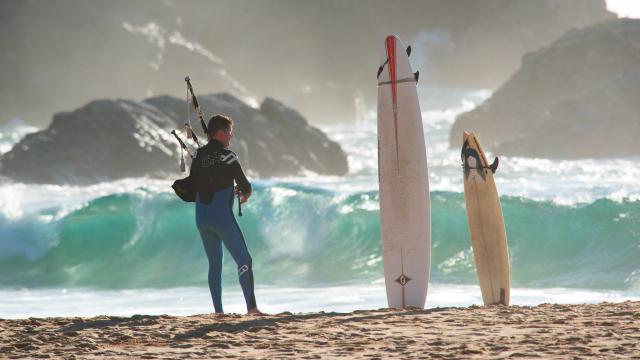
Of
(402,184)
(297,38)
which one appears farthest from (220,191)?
(297,38)

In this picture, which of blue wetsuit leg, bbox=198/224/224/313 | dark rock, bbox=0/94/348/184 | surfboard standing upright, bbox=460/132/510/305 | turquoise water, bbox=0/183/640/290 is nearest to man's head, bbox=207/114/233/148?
blue wetsuit leg, bbox=198/224/224/313

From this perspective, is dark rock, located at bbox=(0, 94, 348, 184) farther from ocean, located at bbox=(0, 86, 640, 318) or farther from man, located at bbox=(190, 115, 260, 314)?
man, located at bbox=(190, 115, 260, 314)

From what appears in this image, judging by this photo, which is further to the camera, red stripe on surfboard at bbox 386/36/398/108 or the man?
red stripe on surfboard at bbox 386/36/398/108

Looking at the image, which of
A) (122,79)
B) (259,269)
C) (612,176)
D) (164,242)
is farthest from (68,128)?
(122,79)

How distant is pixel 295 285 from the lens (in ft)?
44.6

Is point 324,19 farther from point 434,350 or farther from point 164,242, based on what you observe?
point 434,350

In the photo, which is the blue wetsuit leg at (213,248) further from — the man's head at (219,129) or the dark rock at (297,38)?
the dark rock at (297,38)

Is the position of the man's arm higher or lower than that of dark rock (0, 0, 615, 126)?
lower

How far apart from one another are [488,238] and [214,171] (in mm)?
3278

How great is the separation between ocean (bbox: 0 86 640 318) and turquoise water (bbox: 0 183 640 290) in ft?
0.09

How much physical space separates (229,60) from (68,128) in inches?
4134

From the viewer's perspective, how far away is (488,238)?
9.11 meters

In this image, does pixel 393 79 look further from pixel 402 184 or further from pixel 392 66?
pixel 402 184

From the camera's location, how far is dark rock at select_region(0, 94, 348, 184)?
35.3 metres
